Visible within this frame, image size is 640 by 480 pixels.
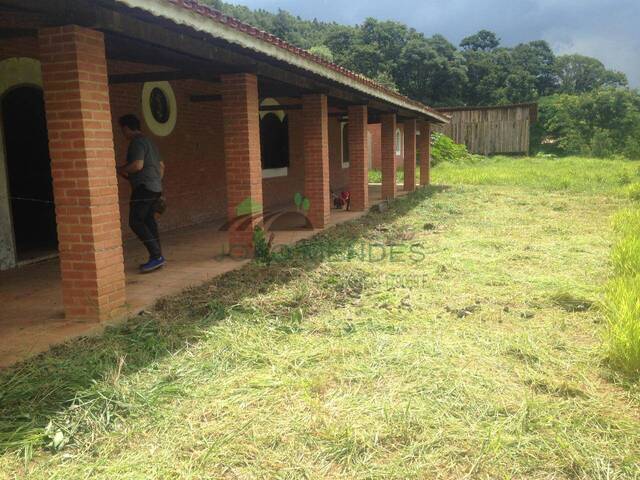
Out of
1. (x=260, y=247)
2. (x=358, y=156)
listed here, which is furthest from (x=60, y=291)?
(x=358, y=156)

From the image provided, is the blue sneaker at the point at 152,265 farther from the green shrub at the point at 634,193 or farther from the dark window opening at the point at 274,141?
the green shrub at the point at 634,193

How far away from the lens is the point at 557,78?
6119 centimetres

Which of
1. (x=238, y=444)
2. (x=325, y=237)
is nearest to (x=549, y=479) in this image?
(x=238, y=444)

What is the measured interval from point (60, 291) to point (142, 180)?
A: 138cm

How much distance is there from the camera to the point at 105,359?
12.1 feet

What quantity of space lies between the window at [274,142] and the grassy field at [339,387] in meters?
6.58

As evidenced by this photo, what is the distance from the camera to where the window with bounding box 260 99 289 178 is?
1248cm

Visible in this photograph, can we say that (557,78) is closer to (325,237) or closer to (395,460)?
(325,237)

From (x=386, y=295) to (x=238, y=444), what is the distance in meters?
2.99

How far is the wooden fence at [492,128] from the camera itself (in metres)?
32.1

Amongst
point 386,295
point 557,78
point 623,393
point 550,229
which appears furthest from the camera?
point 557,78

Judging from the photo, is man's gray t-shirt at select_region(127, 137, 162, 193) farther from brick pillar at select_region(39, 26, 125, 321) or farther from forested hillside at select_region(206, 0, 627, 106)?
forested hillside at select_region(206, 0, 627, 106)

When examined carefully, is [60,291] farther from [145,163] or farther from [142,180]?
[145,163]

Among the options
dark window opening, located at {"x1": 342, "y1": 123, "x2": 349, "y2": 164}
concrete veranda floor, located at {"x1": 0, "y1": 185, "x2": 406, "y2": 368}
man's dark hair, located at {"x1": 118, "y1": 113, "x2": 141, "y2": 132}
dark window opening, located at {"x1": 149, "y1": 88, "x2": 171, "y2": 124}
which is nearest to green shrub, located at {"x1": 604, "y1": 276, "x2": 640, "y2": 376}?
concrete veranda floor, located at {"x1": 0, "y1": 185, "x2": 406, "y2": 368}
